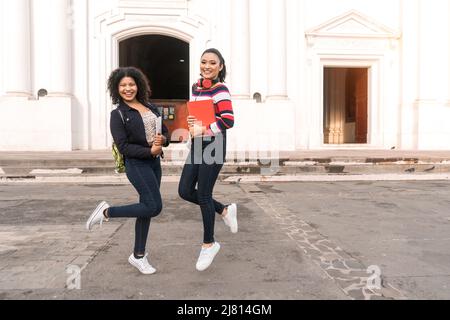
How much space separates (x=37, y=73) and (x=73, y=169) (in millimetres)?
6492

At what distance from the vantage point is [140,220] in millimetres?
3172

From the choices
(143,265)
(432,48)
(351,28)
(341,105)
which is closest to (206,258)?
(143,265)

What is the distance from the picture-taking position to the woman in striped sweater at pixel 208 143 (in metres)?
3.07

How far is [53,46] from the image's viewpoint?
13562 mm

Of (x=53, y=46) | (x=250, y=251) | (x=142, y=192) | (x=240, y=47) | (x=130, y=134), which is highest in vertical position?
(x=240, y=47)

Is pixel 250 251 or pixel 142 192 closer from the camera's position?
pixel 142 192

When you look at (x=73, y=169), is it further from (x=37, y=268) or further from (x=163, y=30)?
(x=163, y=30)

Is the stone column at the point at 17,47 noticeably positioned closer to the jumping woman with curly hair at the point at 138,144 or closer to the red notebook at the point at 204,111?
the jumping woman with curly hair at the point at 138,144

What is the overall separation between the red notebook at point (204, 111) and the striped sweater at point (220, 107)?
0.13 feet

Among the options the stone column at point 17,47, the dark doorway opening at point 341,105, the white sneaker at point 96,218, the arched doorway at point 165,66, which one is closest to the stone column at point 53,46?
the stone column at point 17,47

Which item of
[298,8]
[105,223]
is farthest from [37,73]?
[105,223]

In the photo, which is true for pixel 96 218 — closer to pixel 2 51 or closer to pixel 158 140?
pixel 158 140

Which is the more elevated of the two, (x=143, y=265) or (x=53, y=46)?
(x=53, y=46)

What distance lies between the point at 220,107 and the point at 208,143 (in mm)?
294
